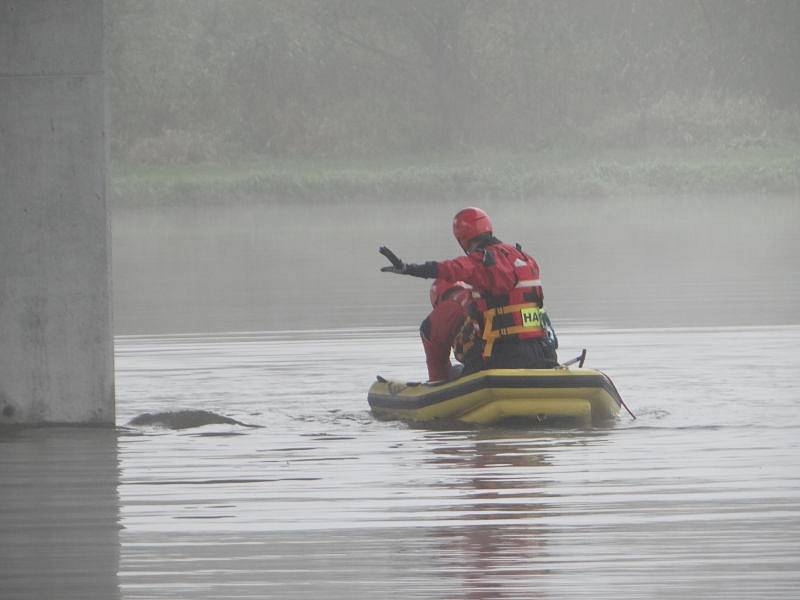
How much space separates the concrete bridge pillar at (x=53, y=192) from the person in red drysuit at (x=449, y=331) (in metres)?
2.06

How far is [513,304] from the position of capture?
12.1 meters

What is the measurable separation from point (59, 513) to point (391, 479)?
1.71 meters

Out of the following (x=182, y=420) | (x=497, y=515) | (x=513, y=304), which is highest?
(x=513, y=304)

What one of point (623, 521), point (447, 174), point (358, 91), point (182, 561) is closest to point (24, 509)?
point (182, 561)

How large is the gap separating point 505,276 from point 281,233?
31.0 m

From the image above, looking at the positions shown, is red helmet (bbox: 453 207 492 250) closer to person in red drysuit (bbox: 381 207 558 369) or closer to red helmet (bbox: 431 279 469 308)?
person in red drysuit (bbox: 381 207 558 369)

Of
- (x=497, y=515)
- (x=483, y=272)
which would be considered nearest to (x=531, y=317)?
(x=483, y=272)

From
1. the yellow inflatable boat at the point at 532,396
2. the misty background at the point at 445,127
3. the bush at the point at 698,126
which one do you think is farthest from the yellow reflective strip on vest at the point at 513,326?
the bush at the point at 698,126

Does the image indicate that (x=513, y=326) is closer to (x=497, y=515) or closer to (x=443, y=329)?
(x=443, y=329)

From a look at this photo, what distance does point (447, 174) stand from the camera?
190ft

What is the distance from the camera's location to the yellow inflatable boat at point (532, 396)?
462 inches

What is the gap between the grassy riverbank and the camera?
2174 inches

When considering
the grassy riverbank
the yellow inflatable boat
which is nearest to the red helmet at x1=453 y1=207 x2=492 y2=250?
the yellow inflatable boat

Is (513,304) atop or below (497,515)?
atop
